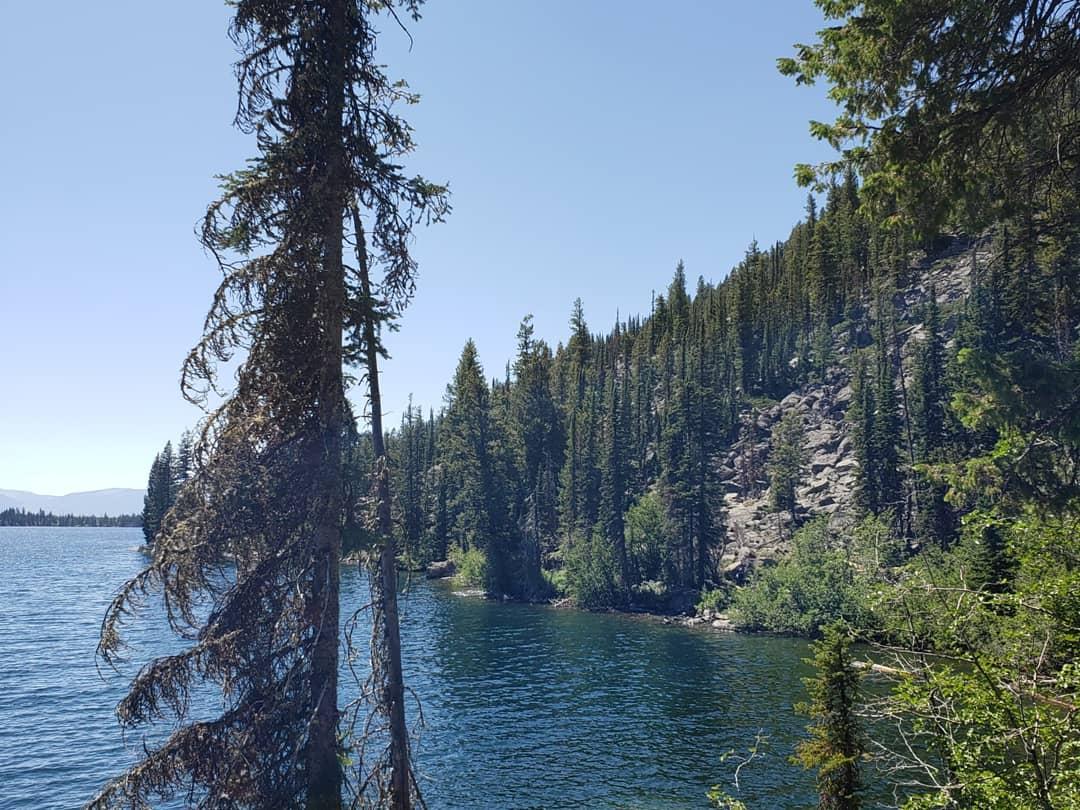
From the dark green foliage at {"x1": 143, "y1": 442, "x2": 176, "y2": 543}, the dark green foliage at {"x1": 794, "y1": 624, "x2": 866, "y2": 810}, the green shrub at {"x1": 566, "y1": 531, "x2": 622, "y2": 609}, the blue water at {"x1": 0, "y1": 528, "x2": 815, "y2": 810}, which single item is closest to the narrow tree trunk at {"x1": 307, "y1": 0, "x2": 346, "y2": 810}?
the blue water at {"x1": 0, "y1": 528, "x2": 815, "y2": 810}

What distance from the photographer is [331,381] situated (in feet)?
35.3

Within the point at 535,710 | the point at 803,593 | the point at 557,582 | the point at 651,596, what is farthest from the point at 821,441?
the point at 535,710

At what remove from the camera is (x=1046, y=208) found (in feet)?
35.1

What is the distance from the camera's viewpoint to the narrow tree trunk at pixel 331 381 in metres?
10.4

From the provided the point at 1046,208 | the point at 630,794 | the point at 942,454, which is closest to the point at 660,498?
the point at 942,454

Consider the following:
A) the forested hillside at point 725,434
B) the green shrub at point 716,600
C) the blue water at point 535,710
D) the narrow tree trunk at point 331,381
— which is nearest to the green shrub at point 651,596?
the forested hillside at point 725,434

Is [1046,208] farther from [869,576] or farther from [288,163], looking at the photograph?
[288,163]

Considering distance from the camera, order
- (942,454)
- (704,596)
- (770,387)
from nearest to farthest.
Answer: (942,454)
(704,596)
(770,387)

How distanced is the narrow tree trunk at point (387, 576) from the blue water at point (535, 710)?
5.34 meters

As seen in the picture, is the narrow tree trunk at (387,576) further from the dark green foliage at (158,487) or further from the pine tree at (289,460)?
the dark green foliage at (158,487)

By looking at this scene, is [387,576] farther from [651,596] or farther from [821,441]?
[821,441]

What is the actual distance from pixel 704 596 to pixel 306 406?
5923cm

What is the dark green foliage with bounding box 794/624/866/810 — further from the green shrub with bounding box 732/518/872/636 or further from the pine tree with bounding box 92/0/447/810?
the green shrub with bounding box 732/518/872/636

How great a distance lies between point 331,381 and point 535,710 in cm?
2952
